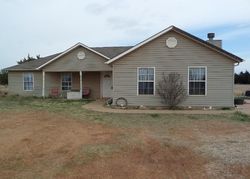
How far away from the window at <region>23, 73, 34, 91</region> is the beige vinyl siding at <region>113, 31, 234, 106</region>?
11.1m

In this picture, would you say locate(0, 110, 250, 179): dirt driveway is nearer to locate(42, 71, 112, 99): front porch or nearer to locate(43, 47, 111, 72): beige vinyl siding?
locate(43, 47, 111, 72): beige vinyl siding

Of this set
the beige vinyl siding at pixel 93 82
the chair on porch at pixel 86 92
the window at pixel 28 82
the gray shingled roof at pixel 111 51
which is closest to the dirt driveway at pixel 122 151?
the chair on porch at pixel 86 92

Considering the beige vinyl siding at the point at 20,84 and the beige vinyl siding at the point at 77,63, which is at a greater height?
the beige vinyl siding at the point at 77,63

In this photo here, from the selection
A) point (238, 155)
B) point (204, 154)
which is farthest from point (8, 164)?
point (238, 155)

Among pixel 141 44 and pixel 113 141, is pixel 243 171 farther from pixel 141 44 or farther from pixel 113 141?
pixel 141 44

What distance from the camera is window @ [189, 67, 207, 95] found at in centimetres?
1931

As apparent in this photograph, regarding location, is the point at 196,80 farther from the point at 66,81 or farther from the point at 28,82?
the point at 28,82

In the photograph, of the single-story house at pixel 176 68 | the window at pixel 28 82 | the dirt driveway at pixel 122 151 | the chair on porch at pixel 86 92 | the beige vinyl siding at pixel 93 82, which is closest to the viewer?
the dirt driveway at pixel 122 151

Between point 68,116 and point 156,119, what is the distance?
387cm

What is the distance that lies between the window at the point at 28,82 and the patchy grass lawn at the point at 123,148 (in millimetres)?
14982

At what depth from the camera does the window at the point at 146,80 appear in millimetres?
19688

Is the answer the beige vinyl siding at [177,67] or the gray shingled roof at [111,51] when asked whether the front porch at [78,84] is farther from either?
the beige vinyl siding at [177,67]

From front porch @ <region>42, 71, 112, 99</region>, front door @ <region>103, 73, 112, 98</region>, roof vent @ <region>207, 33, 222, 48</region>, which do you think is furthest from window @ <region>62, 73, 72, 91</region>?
roof vent @ <region>207, 33, 222, 48</region>

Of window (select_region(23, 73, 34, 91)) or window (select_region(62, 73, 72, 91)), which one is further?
window (select_region(23, 73, 34, 91))
